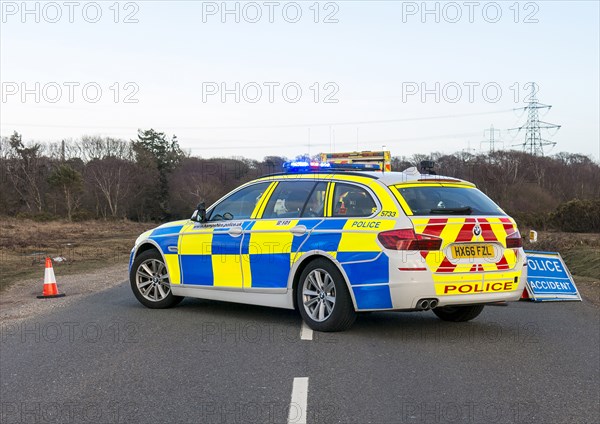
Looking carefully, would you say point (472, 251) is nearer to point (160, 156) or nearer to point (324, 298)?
point (324, 298)

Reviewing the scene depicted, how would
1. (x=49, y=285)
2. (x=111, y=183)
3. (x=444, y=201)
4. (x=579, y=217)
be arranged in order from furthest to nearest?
1. (x=111, y=183)
2. (x=579, y=217)
3. (x=49, y=285)
4. (x=444, y=201)

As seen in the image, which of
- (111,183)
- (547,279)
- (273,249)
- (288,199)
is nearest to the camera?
(273,249)

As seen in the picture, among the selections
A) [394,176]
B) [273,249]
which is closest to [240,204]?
[273,249]

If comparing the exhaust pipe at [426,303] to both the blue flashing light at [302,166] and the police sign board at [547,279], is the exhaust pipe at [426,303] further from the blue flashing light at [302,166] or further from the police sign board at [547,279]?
the blue flashing light at [302,166]

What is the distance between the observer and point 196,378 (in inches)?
215

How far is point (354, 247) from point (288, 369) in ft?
5.37

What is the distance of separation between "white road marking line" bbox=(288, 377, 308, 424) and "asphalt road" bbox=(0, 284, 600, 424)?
2 centimetres

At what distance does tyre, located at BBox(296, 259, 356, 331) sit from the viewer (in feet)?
22.9

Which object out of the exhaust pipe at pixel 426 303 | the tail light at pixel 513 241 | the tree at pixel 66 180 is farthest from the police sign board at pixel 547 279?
the tree at pixel 66 180

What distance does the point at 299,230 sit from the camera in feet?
24.5

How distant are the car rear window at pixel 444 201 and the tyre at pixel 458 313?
1.25 metres

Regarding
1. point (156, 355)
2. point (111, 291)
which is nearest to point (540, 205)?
point (111, 291)

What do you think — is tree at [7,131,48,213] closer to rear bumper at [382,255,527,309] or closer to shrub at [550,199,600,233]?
shrub at [550,199,600,233]

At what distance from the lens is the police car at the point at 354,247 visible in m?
6.71
